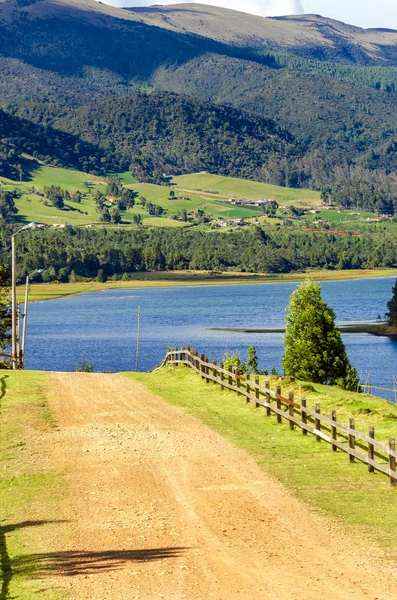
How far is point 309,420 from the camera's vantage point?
26.4 m

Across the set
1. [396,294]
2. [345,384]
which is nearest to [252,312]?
[396,294]

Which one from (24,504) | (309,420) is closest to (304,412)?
(309,420)

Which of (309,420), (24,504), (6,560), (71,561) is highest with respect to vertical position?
(71,561)

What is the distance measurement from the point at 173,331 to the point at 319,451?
104 meters

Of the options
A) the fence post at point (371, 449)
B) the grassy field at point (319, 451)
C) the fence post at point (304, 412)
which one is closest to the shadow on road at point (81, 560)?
the grassy field at point (319, 451)

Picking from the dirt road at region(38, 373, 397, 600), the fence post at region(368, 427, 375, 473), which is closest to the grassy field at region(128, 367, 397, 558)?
the fence post at region(368, 427, 375, 473)

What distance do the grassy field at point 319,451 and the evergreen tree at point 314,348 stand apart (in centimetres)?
1551

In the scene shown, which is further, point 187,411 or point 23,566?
point 187,411

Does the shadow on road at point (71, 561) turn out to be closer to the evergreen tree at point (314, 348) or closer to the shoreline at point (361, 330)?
the evergreen tree at point (314, 348)

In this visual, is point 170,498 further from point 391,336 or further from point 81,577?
point 391,336

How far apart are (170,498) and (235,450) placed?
16.8ft

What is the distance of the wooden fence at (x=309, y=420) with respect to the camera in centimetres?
1991

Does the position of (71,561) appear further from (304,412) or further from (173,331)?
(173,331)

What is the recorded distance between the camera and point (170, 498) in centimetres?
1791
